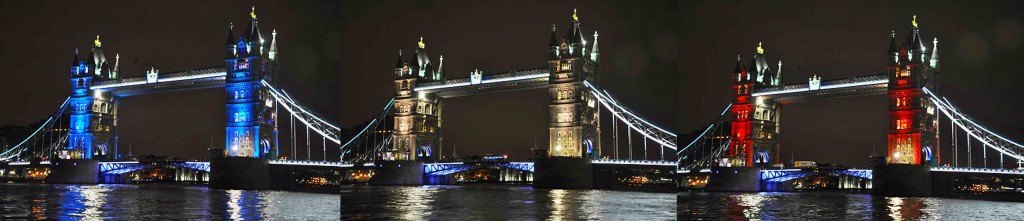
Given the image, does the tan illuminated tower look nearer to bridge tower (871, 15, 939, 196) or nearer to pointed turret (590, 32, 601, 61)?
pointed turret (590, 32, 601, 61)

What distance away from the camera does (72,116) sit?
93625 millimetres

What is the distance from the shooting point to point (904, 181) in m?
68.6

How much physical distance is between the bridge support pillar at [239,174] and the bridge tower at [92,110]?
92.3 ft

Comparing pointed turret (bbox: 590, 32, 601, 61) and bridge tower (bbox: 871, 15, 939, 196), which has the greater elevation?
pointed turret (bbox: 590, 32, 601, 61)

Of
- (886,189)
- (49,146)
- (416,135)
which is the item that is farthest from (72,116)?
(886,189)

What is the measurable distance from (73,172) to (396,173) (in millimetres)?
26481

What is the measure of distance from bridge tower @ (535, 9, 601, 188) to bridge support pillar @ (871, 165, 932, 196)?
20243mm

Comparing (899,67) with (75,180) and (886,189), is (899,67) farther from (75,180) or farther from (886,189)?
(75,180)

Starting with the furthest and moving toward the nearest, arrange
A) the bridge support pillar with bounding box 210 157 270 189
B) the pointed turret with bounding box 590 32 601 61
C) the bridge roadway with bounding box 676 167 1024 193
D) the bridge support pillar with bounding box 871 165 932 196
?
the pointed turret with bounding box 590 32 601 61 → the bridge roadway with bounding box 676 167 1024 193 → the bridge support pillar with bounding box 871 165 932 196 → the bridge support pillar with bounding box 210 157 270 189

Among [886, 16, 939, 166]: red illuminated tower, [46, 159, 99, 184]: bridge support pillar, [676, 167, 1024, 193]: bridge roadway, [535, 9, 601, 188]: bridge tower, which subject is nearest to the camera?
[676, 167, 1024, 193]: bridge roadway

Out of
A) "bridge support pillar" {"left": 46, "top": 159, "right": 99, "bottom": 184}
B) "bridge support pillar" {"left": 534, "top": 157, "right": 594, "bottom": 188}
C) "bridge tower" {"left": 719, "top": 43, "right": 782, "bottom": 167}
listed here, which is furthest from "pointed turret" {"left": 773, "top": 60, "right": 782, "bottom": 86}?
"bridge support pillar" {"left": 46, "top": 159, "right": 99, "bottom": 184}

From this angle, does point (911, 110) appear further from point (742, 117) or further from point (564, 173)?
point (564, 173)

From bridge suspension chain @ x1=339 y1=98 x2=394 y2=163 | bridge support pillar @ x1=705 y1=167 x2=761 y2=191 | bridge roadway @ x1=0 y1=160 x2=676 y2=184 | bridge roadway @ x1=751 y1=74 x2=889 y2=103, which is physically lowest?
bridge support pillar @ x1=705 y1=167 x2=761 y2=191

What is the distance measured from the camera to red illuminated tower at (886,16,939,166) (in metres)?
77.8
